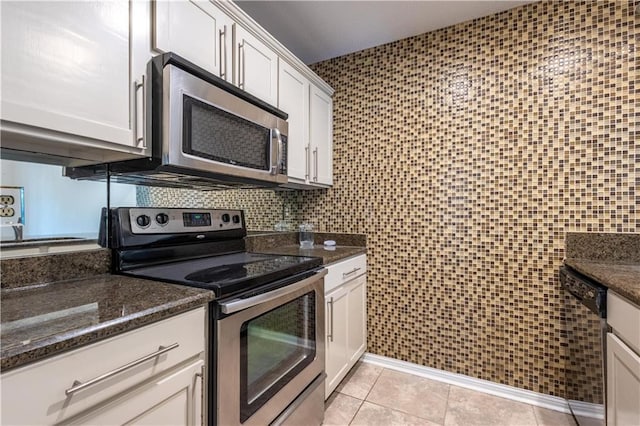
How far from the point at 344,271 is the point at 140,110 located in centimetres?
144

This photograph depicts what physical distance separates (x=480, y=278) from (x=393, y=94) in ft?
4.90

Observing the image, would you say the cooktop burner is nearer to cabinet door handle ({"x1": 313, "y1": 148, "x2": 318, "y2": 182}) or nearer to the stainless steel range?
the stainless steel range

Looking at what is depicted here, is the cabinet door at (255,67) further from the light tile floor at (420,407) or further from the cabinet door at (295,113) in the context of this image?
the light tile floor at (420,407)

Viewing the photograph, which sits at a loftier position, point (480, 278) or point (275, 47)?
point (275, 47)

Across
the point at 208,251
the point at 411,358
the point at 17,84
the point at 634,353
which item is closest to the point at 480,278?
the point at 411,358

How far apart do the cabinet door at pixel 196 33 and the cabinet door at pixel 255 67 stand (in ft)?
0.21

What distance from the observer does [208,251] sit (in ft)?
5.56

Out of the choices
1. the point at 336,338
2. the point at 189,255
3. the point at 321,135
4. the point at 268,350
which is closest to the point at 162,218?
the point at 189,255

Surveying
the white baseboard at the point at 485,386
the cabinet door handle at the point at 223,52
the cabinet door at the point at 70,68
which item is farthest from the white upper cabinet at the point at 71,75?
the white baseboard at the point at 485,386

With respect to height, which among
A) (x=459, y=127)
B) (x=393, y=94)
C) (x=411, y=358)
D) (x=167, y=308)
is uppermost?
(x=393, y=94)

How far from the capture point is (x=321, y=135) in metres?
2.41

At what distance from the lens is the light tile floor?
172 cm

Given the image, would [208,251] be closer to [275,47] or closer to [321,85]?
[275,47]

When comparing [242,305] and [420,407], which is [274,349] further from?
[420,407]
